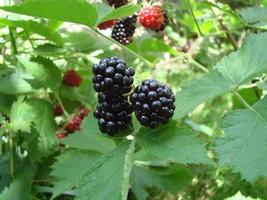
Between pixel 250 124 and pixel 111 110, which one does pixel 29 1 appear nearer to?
pixel 111 110

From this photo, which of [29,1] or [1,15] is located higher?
[29,1]

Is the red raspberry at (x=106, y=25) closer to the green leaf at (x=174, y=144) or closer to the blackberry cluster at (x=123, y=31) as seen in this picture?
the blackberry cluster at (x=123, y=31)

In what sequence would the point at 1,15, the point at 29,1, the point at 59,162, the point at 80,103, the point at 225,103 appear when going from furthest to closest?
1. the point at 225,103
2. the point at 80,103
3. the point at 1,15
4. the point at 59,162
5. the point at 29,1

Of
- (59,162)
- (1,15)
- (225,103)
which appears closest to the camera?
(59,162)

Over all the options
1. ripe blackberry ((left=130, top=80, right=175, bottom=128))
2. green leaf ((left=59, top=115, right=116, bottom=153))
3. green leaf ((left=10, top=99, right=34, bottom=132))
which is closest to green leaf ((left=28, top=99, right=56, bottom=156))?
green leaf ((left=10, top=99, right=34, bottom=132))

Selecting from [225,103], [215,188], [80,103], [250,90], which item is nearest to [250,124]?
[250,90]

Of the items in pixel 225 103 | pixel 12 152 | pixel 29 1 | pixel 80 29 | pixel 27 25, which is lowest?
pixel 225 103

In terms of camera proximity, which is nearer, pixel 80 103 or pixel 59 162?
pixel 59 162

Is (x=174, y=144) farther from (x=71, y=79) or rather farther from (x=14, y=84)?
(x=71, y=79)
